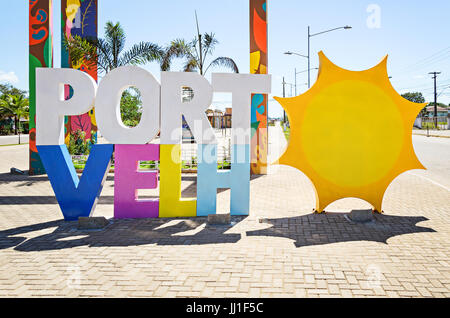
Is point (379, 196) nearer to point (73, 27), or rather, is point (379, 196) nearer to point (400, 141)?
point (400, 141)

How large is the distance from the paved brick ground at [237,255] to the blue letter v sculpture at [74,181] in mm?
436

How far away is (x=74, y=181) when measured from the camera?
24.2ft

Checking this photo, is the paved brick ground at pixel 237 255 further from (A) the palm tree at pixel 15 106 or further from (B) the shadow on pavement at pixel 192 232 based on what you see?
(A) the palm tree at pixel 15 106

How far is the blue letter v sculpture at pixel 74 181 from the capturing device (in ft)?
24.0

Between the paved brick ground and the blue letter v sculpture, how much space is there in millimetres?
436

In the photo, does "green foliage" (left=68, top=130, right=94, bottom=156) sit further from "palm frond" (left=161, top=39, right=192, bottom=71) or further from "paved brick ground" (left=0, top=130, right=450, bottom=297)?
"paved brick ground" (left=0, top=130, right=450, bottom=297)

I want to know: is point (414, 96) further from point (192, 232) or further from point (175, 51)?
point (192, 232)

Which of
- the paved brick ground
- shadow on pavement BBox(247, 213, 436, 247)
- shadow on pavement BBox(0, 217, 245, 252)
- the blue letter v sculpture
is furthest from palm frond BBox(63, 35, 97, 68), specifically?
shadow on pavement BBox(247, 213, 436, 247)

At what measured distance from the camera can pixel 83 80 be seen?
23.7 feet

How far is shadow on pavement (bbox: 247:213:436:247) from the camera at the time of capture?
632cm

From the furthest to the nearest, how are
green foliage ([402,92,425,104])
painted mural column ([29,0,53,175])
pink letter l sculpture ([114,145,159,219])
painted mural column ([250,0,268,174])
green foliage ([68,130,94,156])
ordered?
green foliage ([402,92,425,104])
green foliage ([68,130,94,156])
painted mural column ([250,0,268,174])
painted mural column ([29,0,53,175])
pink letter l sculpture ([114,145,159,219])

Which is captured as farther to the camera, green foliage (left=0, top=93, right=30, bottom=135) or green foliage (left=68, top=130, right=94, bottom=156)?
green foliage (left=0, top=93, right=30, bottom=135)

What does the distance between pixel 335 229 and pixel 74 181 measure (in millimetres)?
5511

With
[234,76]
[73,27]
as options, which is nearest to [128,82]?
[234,76]
